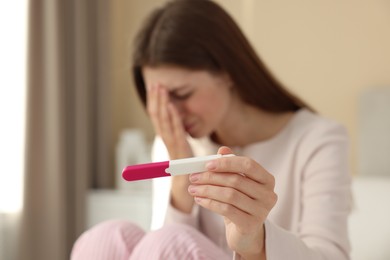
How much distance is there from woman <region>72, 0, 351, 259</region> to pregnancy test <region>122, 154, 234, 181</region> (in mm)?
326

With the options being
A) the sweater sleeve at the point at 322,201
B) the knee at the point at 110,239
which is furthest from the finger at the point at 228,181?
the knee at the point at 110,239

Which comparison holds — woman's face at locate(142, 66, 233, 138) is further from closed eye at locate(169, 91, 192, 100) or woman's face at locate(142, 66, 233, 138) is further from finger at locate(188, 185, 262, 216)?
finger at locate(188, 185, 262, 216)

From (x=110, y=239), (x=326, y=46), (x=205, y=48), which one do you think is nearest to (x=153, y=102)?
(x=205, y=48)

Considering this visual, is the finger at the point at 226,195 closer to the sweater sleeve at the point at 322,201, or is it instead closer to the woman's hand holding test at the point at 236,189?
the woman's hand holding test at the point at 236,189

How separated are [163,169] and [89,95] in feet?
6.43

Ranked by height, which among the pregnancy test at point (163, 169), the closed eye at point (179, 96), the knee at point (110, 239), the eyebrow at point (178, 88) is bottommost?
the knee at point (110, 239)

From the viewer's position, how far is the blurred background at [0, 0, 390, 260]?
214cm

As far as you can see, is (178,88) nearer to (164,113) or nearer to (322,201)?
(164,113)

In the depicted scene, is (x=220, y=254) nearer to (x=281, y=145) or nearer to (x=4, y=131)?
(x=281, y=145)

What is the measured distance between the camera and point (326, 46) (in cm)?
226

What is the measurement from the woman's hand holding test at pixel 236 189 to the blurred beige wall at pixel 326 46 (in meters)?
1.53

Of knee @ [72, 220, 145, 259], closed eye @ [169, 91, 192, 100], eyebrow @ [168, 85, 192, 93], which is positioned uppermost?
eyebrow @ [168, 85, 192, 93]

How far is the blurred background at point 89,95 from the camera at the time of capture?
214 centimetres

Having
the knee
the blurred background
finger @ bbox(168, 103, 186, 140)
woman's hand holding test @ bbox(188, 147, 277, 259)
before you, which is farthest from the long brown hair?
the blurred background
